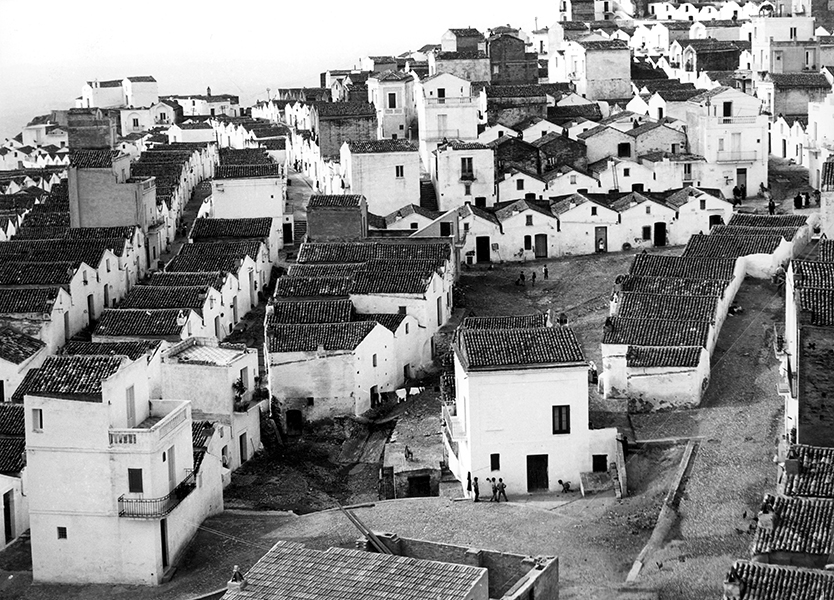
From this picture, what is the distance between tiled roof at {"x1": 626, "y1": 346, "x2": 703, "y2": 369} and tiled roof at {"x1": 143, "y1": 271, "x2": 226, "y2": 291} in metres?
14.6

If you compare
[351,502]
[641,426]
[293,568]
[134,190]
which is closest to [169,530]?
[351,502]

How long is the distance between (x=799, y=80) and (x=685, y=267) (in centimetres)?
2354

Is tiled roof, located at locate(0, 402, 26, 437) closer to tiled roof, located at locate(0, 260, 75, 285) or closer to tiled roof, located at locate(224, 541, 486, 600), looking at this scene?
tiled roof, located at locate(0, 260, 75, 285)

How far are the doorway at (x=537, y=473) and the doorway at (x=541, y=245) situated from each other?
19.5m

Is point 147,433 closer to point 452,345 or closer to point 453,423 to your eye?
point 453,423

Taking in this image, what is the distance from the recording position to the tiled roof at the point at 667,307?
128 ft

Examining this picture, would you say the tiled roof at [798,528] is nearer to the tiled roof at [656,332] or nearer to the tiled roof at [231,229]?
the tiled roof at [656,332]

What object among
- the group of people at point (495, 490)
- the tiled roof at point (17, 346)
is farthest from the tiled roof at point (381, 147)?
the group of people at point (495, 490)

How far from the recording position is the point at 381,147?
185 ft

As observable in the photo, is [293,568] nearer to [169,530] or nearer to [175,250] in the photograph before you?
[169,530]

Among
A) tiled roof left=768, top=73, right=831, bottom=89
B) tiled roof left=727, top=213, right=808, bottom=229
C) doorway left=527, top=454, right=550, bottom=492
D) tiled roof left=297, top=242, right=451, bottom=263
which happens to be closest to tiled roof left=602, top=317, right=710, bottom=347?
doorway left=527, top=454, right=550, bottom=492

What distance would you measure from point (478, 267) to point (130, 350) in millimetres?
16317

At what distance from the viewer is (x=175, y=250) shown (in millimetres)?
58281

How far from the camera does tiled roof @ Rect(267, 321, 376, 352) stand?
4100 centimetres
